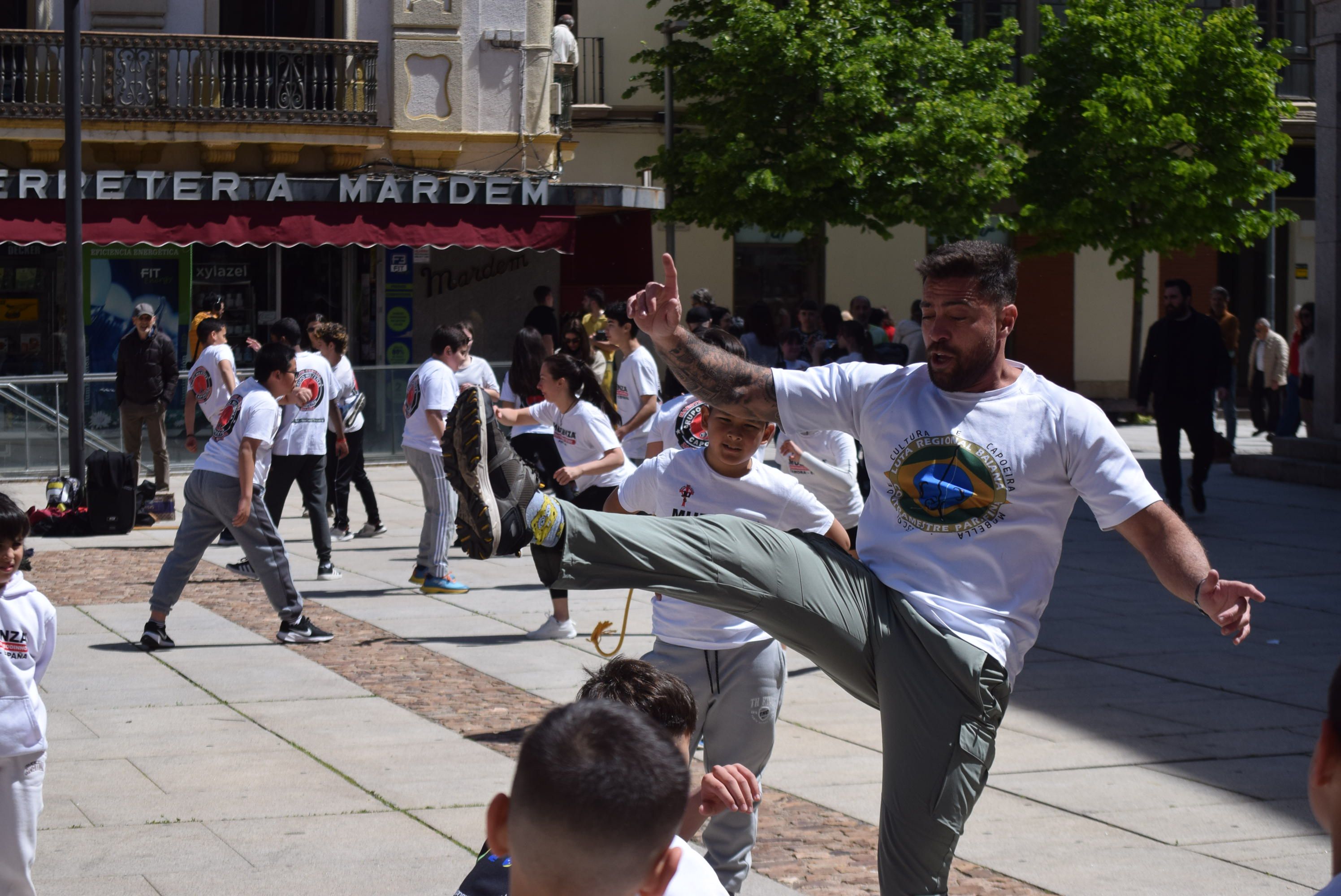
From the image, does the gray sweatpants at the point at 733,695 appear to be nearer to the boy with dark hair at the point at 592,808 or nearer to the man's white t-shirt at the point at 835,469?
the boy with dark hair at the point at 592,808

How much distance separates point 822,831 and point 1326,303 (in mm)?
14185

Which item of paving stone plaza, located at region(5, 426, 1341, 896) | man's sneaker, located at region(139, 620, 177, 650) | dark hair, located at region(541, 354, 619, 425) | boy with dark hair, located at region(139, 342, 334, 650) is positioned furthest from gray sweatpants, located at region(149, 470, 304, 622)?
dark hair, located at region(541, 354, 619, 425)

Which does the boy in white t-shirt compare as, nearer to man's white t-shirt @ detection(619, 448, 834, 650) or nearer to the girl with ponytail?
the girl with ponytail

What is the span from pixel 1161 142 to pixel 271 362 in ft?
58.7

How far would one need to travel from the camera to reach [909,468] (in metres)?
4.01

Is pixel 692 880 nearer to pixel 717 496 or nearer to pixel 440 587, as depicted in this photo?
pixel 717 496

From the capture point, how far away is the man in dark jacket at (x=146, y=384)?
627 inches

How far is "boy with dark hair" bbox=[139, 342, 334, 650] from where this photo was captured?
29.1ft

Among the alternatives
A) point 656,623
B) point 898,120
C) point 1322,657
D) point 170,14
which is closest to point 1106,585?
point 1322,657

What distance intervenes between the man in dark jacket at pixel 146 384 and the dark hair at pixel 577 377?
25.1 feet

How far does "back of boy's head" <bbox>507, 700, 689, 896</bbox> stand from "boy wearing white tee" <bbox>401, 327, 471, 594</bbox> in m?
8.91

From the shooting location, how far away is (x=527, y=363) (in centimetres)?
1068

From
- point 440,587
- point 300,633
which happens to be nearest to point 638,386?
point 440,587

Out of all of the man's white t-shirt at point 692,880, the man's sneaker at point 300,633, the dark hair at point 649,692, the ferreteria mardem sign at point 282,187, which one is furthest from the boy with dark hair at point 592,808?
the ferreteria mardem sign at point 282,187
